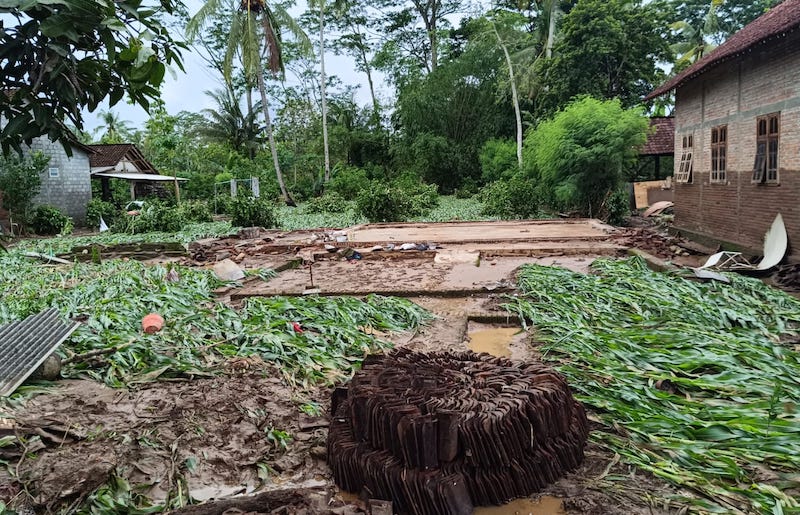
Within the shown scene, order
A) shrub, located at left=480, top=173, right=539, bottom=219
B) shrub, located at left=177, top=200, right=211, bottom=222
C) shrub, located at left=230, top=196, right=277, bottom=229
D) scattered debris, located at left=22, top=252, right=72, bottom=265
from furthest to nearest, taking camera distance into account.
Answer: shrub, located at left=177, top=200, right=211, bottom=222 → shrub, located at left=480, top=173, right=539, bottom=219 → shrub, located at left=230, top=196, right=277, bottom=229 → scattered debris, located at left=22, top=252, right=72, bottom=265

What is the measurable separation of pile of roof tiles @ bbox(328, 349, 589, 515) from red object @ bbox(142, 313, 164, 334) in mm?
2489

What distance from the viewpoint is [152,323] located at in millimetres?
4617

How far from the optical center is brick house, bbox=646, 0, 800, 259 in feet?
28.9

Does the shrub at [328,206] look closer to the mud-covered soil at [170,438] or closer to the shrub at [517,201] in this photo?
the shrub at [517,201]

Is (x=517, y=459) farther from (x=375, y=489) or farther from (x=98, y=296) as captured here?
(x=98, y=296)

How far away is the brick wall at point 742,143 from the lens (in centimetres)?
882

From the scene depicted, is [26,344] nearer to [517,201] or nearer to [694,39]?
[517,201]

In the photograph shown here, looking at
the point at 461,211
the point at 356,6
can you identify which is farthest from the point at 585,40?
the point at 356,6

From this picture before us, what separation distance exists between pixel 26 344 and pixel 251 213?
12513 millimetres

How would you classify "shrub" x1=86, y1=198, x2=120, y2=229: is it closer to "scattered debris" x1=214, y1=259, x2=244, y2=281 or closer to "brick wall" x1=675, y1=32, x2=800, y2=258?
"scattered debris" x1=214, y1=259, x2=244, y2=281

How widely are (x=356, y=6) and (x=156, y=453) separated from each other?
111 ft

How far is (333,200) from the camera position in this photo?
21.7m

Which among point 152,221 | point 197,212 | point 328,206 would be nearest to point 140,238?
point 152,221

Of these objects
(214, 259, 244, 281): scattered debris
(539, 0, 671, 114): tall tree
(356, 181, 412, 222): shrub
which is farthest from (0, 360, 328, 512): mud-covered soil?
(539, 0, 671, 114): tall tree
